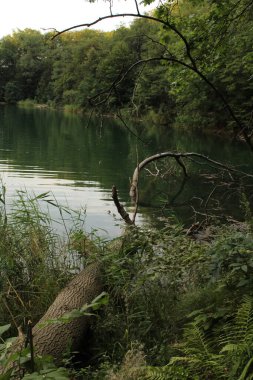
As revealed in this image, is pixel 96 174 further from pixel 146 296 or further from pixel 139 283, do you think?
A: pixel 139 283

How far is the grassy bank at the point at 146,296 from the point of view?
313 cm

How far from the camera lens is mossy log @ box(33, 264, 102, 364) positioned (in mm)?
4090

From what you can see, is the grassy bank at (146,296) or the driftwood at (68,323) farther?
the driftwood at (68,323)

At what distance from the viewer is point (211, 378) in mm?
2994

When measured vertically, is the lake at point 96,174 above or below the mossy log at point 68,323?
above

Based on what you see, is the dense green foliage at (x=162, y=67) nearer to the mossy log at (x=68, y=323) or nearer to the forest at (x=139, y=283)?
the forest at (x=139, y=283)

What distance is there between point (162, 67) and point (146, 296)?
320 cm

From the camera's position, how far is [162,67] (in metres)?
6.23

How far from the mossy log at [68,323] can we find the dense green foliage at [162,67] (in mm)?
2070

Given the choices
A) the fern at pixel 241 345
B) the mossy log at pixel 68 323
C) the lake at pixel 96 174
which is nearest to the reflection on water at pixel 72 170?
the lake at pixel 96 174

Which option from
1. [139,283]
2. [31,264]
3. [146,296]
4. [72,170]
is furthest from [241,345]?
[72,170]

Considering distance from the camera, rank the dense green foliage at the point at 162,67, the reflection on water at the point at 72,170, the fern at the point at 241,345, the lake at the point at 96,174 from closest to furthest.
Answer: the fern at the point at 241,345 < the dense green foliage at the point at 162,67 < the lake at the point at 96,174 < the reflection on water at the point at 72,170

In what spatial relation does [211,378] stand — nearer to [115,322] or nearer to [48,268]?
[115,322]

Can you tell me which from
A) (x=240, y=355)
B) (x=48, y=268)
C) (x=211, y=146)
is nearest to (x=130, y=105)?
(x=240, y=355)
